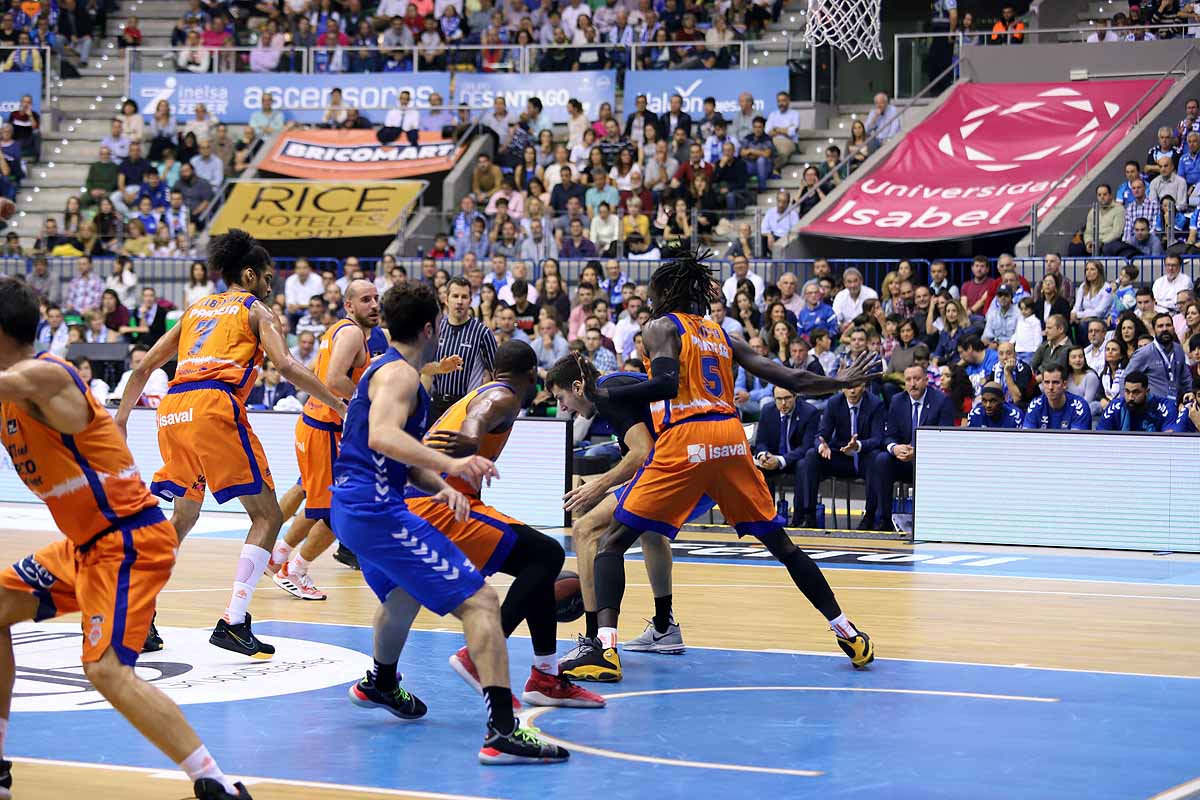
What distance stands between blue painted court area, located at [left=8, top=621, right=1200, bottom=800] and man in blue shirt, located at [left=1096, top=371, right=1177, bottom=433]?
6730 millimetres

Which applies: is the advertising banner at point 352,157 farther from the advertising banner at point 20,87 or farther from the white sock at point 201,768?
the white sock at point 201,768

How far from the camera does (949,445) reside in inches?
561

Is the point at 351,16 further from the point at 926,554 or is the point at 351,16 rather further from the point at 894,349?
the point at 926,554

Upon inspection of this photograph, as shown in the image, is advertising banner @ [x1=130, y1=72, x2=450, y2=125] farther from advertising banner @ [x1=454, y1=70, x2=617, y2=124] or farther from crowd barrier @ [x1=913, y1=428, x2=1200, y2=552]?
crowd barrier @ [x1=913, y1=428, x2=1200, y2=552]

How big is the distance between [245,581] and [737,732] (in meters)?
3.11

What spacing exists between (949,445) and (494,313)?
6.26 meters

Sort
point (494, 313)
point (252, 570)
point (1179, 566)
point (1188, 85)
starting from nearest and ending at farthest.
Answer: point (252, 570) → point (1179, 566) → point (494, 313) → point (1188, 85)

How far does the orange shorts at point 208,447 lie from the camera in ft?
28.7

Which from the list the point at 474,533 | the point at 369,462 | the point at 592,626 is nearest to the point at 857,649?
the point at 592,626

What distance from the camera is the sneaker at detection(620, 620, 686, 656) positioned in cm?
876

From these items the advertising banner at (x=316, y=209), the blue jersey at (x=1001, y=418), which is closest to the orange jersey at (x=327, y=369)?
the blue jersey at (x=1001, y=418)

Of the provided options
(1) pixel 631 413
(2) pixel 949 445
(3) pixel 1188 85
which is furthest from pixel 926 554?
(3) pixel 1188 85

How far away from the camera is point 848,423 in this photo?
596 inches

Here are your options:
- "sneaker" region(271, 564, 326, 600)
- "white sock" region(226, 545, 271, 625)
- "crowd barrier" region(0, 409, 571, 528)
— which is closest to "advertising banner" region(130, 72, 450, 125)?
"crowd barrier" region(0, 409, 571, 528)
